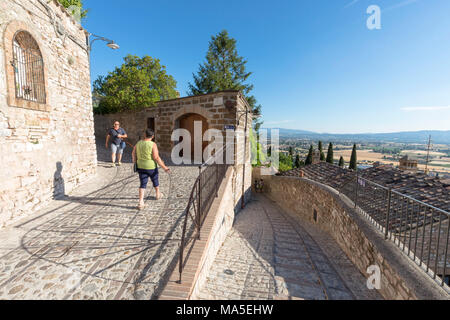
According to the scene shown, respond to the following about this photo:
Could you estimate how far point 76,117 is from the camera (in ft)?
19.1

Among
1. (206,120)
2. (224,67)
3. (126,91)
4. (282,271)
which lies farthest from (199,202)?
(224,67)

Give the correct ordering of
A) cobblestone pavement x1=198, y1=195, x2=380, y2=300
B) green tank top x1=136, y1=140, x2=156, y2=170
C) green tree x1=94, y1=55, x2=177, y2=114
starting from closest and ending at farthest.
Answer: cobblestone pavement x1=198, y1=195, x2=380, y2=300
green tank top x1=136, y1=140, x2=156, y2=170
green tree x1=94, y1=55, x2=177, y2=114

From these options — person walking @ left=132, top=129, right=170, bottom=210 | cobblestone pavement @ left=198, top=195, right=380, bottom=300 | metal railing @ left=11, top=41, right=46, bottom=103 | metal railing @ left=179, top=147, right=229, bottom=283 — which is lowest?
cobblestone pavement @ left=198, top=195, right=380, bottom=300

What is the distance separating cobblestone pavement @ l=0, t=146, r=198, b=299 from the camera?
2.25 m

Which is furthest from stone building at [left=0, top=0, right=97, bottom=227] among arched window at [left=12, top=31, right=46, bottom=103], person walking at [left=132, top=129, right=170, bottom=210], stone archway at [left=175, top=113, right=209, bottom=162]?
stone archway at [left=175, top=113, right=209, bottom=162]

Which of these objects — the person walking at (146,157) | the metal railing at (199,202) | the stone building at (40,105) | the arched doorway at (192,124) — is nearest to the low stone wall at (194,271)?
the metal railing at (199,202)

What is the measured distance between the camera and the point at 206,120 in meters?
8.48

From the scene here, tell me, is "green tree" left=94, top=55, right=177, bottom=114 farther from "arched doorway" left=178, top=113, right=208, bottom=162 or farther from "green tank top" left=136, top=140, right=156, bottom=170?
"green tank top" left=136, top=140, right=156, bottom=170

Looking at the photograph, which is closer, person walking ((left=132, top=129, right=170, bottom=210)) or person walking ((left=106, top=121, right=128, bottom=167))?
person walking ((left=132, top=129, right=170, bottom=210))

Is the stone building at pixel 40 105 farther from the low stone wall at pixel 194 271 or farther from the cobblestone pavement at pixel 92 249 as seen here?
the low stone wall at pixel 194 271

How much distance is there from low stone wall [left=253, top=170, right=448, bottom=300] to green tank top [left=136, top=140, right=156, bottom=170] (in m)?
4.34

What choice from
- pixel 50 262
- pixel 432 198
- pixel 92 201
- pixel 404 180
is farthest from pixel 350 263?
pixel 92 201
